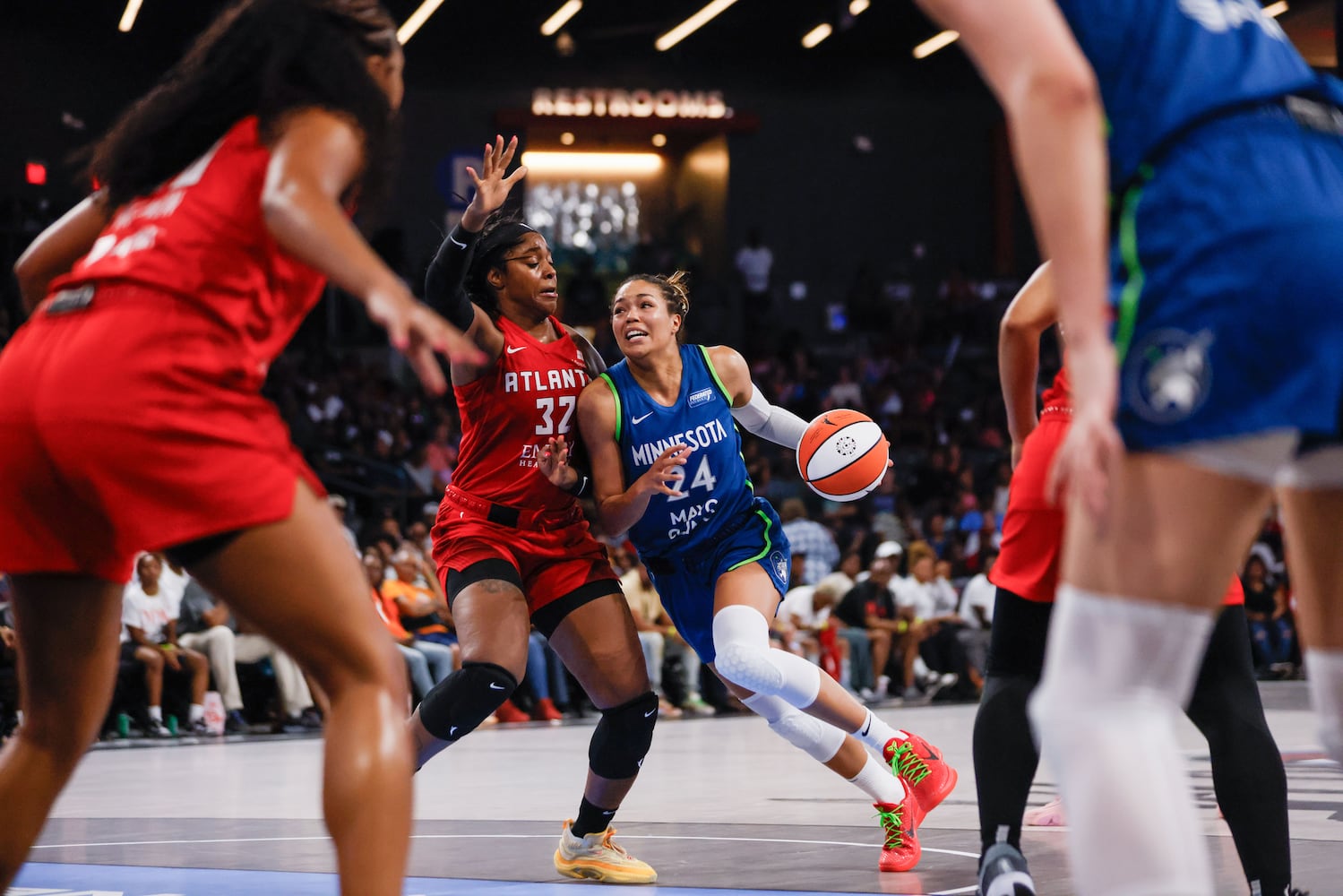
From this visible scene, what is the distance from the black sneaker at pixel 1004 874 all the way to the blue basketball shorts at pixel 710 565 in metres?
1.50

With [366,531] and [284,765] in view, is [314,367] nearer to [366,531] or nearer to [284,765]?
[366,531]

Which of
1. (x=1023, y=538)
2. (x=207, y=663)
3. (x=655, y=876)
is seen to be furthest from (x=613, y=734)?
(x=207, y=663)

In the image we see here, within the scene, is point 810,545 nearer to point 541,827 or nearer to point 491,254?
point 541,827

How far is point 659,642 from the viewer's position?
1202cm

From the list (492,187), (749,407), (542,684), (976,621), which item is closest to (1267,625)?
(976,621)

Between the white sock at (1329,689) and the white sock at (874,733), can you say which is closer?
the white sock at (1329,689)

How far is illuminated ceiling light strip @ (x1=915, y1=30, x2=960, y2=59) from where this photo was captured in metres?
25.4

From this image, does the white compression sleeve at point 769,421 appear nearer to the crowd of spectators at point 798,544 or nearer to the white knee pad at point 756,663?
the white knee pad at point 756,663

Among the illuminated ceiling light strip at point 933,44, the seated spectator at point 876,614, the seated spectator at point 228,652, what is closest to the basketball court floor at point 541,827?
the seated spectator at point 228,652

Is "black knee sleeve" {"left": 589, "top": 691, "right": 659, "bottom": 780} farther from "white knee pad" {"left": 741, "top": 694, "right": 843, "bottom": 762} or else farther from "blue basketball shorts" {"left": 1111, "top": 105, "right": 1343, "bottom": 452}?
"blue basketball shorts" {"left": 1111, "top": 105, "right": 1343, "bottom": 452}

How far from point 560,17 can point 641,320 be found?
792 inches

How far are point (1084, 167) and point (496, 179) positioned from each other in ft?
9.20

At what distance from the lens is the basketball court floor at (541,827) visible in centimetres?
423

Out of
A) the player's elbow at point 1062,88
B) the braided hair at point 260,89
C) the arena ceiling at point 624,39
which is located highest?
the arena ceiling at point 624,39
